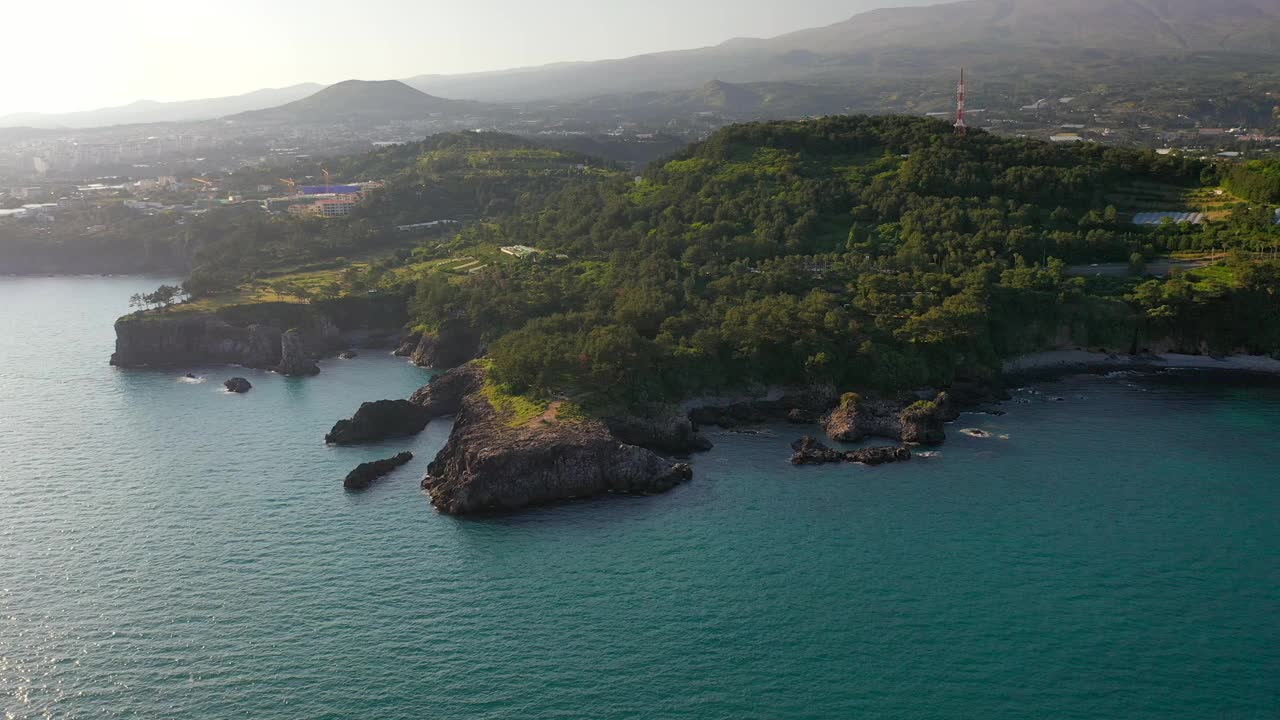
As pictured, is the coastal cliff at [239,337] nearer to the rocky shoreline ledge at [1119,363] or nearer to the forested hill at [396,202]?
the forested hill at [396,202]

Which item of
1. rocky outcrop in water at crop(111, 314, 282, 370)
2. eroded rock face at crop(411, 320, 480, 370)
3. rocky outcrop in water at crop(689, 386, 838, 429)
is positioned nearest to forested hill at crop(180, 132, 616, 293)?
rocky outcrop in water at crop(111, 314, 282, 370)

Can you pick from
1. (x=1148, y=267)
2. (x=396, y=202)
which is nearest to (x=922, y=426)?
(x=1148, y=267)

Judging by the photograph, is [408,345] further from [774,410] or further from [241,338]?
[774,410]

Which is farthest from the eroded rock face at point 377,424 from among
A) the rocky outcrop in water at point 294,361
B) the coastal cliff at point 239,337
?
the coastal cliff at point 239,337

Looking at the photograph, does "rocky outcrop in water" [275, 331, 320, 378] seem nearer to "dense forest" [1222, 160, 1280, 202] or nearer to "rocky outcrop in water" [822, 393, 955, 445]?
"rocky outcrop in water" [822, 393, 955, 445]

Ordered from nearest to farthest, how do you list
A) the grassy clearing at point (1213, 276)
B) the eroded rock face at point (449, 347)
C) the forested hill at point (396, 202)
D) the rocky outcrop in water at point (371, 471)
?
the rocky outcrop in water at point (371, 471)
the grassy clearing at point (1213, 276)
the eroded rock face at point (449, 347)
the forested hill at point (396, 202)

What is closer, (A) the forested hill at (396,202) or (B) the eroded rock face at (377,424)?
(B) the eroded rock face at (377,424)
